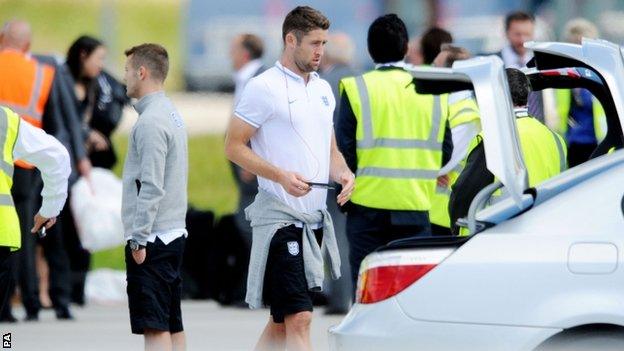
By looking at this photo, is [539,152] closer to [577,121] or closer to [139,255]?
[139,255]

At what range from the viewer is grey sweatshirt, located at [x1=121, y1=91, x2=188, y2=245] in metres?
8.86

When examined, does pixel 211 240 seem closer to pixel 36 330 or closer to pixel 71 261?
pixel 71 261

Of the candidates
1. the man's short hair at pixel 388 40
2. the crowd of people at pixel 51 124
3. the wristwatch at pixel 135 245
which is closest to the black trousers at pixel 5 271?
the wristwatch at pixel 135 245

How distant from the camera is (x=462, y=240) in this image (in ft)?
23.3

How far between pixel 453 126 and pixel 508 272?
416 centimetres

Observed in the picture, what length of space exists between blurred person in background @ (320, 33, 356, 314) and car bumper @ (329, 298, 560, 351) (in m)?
5.72

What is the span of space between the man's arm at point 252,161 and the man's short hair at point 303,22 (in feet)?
1.70

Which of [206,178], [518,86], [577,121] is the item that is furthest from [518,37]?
[206,178]

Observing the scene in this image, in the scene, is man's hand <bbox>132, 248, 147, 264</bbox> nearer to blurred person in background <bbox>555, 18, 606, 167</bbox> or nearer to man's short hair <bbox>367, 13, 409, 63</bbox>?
man's short hair <bbox>367, 13, 409, 63</bbox>

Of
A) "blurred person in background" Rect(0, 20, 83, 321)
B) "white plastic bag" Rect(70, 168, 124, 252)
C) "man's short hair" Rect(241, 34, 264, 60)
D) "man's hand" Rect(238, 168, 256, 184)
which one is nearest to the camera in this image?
"blurred person in background" Rect(0, 20, 83, 321)

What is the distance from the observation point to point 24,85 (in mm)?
13250

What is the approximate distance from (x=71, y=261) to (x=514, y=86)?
635 centimetres

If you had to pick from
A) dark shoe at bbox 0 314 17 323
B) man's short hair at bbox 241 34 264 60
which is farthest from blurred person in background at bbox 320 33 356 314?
dark shoe at bbox 0 314 17 323

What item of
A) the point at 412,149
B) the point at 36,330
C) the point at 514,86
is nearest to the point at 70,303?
the point at 36,330
